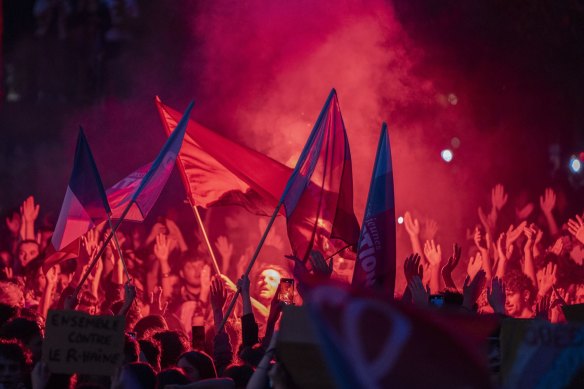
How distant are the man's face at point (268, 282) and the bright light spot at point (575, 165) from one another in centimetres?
1077

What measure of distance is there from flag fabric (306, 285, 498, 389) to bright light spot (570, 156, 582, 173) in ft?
51.3

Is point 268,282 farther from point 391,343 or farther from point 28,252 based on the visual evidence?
point 391,343

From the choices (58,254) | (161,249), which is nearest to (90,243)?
(161,249)

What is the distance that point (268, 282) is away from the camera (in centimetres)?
800

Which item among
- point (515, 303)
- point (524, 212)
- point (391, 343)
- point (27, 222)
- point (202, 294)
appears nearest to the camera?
point (391, 343)

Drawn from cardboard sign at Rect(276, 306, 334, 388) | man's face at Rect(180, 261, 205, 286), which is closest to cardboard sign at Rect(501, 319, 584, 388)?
cardboard sign at Rect(276, 306, 334, 388)

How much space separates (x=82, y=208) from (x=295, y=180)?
146 cm

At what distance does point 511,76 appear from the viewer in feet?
54.5

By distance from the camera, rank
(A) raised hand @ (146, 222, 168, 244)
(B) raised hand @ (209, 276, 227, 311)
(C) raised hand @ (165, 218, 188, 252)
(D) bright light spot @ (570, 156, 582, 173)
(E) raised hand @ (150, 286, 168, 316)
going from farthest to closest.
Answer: (D) bright light spot @ (570, 156, 582, 173) → (C) raised hand @ (165, 218, 188, 252) → (A) raised hand @ (146, 222, 168, 244) → (E) raised hand @ (150, 286, 168, 316) → (B) raised hand @ (209, 276, 227, 311)

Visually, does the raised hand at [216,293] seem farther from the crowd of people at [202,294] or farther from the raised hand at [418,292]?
the raised hand at [418,292]

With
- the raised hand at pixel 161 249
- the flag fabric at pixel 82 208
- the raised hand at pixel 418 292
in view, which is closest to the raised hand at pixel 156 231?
the raised hand at pixel 161 249

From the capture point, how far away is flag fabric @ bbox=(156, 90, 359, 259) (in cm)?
580

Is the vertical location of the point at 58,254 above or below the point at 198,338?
above

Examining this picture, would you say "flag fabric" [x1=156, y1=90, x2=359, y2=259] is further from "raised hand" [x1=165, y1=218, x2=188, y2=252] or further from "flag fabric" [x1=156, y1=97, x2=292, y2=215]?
"raised hand" [x1=165, y1=218, x2=188, y2=252]
